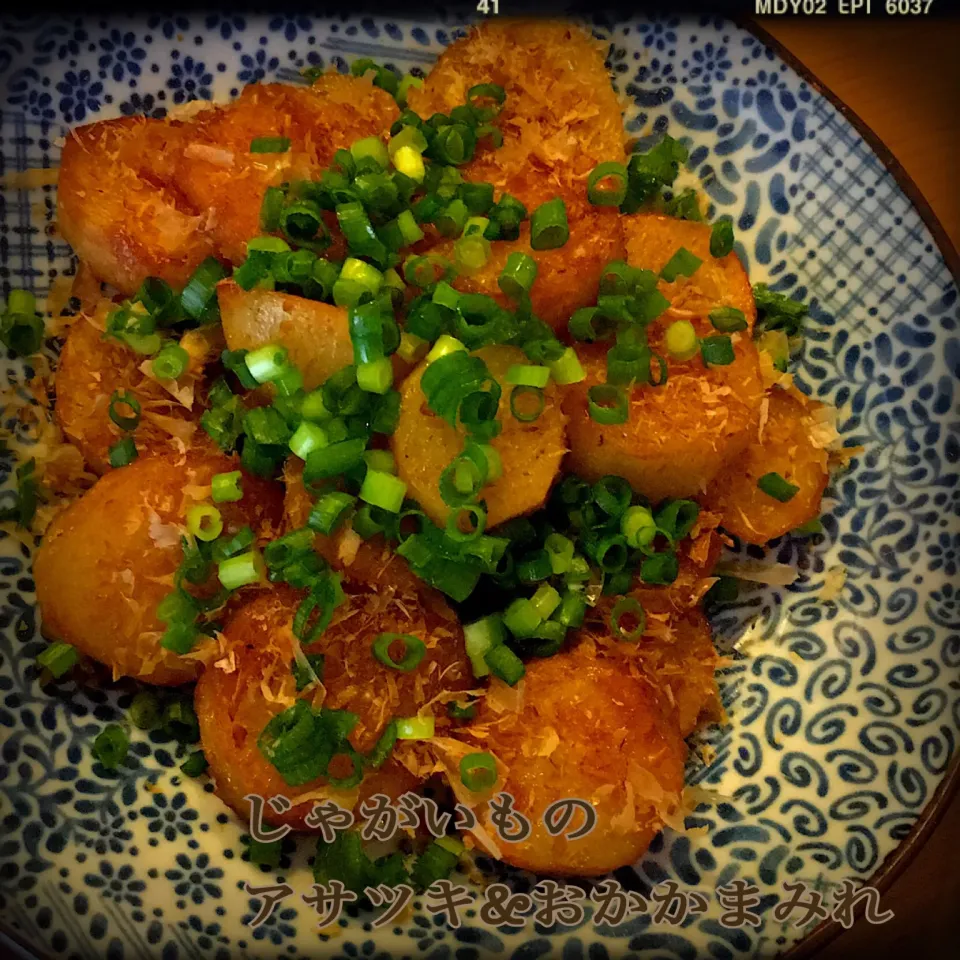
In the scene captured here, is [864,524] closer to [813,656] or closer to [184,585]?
[813,656]

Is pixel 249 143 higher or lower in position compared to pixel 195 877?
higher

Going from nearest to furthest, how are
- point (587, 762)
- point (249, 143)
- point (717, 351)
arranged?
point (587, 762)
point (717, 351)
point (249, 143)

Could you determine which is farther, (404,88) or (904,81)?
(904,81)

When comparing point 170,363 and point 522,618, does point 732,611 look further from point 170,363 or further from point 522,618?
point 170,363

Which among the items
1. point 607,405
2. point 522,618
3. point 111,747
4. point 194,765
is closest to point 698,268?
point 607,405

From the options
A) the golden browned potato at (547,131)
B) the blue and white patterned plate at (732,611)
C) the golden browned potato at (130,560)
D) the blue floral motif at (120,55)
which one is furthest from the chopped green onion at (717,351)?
the blue floral motif at (120,55)

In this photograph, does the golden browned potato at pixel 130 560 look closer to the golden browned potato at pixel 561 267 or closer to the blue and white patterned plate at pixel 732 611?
the blue and white patterned plate at pixel 732 611

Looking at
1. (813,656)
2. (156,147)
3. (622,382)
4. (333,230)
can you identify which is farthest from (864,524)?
(156,147)
